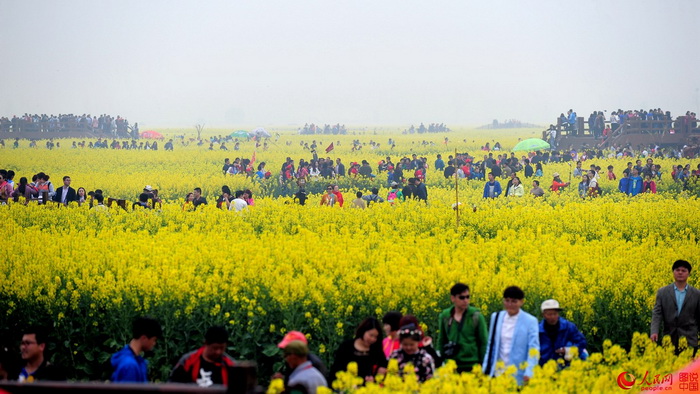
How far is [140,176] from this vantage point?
141 feet

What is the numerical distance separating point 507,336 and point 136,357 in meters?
3.57

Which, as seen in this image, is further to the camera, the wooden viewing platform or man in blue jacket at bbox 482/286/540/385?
the wooden viewing platform

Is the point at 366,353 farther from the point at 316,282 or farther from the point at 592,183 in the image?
the point at 592,183

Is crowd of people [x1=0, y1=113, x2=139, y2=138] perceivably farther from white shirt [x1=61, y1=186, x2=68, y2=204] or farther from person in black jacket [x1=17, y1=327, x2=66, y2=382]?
person in black jacket [x1=17, y1=327, x2=66, y2=382]

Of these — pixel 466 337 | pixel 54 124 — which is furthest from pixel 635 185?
pixel 54 124

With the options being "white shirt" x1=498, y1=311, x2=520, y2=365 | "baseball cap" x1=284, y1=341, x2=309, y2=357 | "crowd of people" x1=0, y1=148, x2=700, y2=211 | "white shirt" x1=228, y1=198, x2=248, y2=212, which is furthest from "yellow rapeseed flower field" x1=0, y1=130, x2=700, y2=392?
"crowd of people" x1=0, y1=148, x2=700, y2=211

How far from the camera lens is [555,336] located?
9.20 m

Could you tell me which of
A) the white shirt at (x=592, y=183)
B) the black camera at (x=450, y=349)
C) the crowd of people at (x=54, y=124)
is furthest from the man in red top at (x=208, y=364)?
the crowd of people at (x=54, y=124)

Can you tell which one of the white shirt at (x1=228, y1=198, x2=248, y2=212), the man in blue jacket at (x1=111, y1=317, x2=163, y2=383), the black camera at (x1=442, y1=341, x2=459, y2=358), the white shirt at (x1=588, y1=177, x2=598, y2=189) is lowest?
the white shirt at (x1=588, y1=177, x2=598, y2=189)

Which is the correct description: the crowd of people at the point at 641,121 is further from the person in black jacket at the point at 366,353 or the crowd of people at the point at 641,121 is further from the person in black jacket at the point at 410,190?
the person in black jacket at the point at 366,353

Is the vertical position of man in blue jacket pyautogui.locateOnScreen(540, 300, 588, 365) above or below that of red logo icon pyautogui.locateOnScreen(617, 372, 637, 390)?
above

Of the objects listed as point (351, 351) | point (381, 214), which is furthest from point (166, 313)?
point (381, 214)

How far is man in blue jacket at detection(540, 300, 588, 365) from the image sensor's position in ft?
29.9

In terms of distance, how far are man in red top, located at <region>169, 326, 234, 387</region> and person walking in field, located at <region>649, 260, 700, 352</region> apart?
5.49 metres
